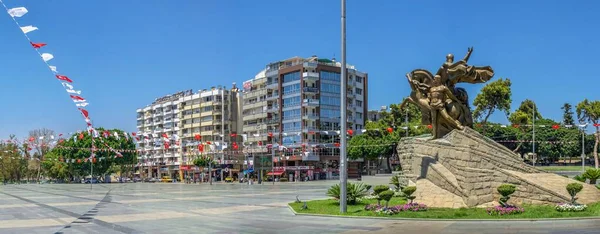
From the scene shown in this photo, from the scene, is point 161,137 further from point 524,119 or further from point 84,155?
point 524,119

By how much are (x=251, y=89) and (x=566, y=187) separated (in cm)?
9793

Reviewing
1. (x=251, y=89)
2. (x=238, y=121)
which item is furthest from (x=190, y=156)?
(x=251, y=89)

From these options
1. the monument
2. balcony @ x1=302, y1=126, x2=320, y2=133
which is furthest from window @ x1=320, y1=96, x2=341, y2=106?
the monument

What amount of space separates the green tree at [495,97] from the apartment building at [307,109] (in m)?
32.0

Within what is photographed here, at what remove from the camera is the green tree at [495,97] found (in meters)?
71.1

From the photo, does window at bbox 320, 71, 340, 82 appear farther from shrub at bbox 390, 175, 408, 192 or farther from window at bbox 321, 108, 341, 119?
shrub at bbox 390, 175, 408, 192

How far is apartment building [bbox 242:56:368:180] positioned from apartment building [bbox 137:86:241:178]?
13404mm

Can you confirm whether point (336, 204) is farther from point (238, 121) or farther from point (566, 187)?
point (238, 121)

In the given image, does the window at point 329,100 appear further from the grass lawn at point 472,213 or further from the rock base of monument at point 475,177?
the grass lawn at point 472,213

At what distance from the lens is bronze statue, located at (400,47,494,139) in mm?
31188

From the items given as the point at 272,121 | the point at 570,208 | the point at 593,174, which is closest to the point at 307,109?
the point at 272,121

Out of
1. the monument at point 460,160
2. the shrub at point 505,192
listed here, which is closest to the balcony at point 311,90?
the monument at point 460,160

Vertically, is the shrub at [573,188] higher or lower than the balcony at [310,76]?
lower

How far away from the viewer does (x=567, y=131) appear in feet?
331
